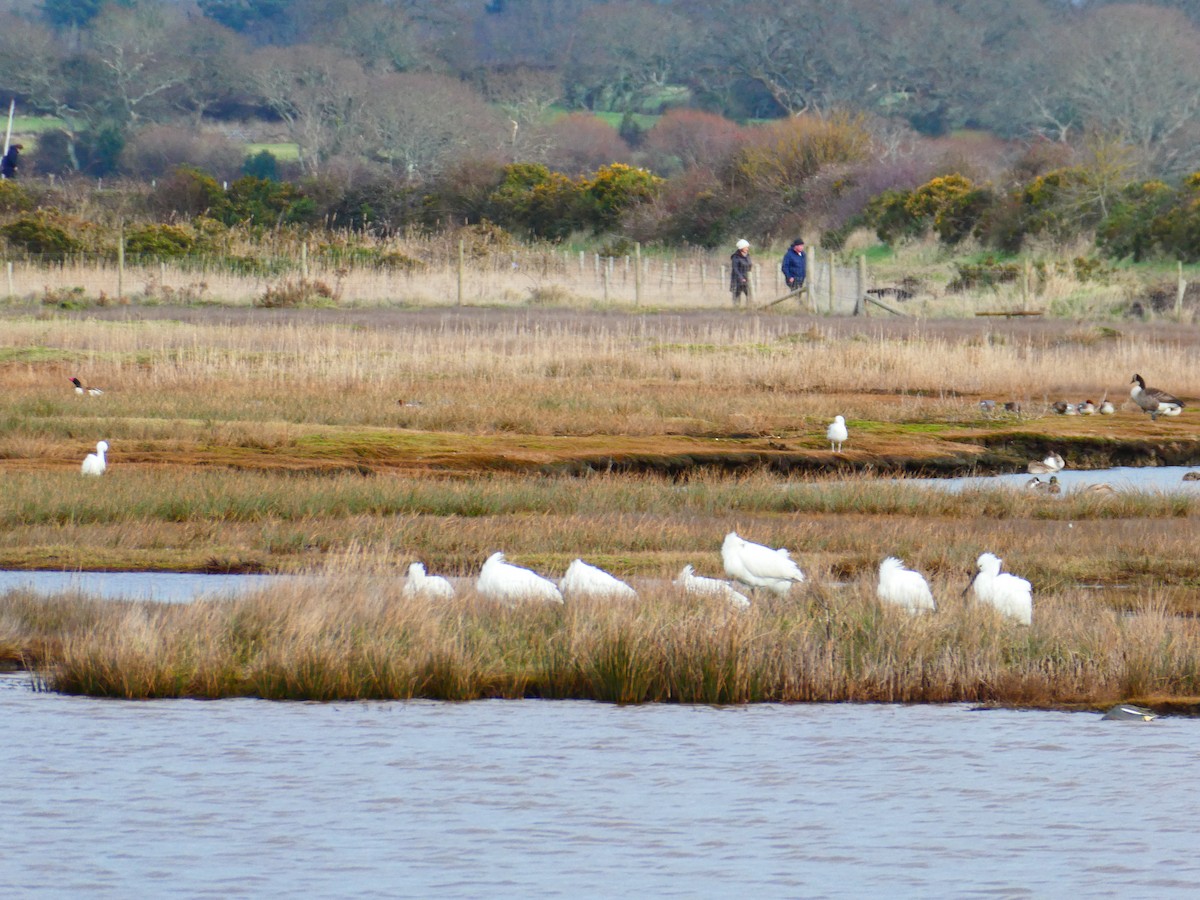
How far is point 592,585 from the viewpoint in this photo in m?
12.9

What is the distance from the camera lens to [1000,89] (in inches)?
4779

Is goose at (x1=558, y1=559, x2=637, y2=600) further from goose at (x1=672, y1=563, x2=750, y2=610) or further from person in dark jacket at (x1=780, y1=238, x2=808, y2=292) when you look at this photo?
person in dark jacket at (x1=780, y1=238, x2=808, y2=292)

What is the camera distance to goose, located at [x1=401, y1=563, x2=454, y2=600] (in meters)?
12.7

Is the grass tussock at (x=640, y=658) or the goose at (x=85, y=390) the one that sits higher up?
the goose at (x=85, y=390)

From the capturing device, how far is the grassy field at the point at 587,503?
11773mm

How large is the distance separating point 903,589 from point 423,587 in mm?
2914

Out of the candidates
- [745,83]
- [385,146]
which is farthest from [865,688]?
[745,83]

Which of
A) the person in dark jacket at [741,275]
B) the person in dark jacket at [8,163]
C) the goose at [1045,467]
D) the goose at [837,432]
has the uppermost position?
the person in dark jacket at [8,163]

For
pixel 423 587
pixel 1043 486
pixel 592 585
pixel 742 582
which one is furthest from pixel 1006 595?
pixel 1043 486

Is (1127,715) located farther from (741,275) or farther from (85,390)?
(741,275)

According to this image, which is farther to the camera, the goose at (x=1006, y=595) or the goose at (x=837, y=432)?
the goose at (x=837, y=432)

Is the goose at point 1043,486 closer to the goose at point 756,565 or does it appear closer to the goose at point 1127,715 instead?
the goose at point 756,565

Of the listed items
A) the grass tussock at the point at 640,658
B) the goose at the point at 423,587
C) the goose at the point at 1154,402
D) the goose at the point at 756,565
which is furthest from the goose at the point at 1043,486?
the goose at the point at 423,587

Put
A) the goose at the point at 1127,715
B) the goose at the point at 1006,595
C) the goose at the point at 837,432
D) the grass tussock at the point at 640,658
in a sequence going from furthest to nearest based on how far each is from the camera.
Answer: the goose at the point at 837,432 → the goose at the point at 1006,595 → the grass tussock at the point at 640,658 → the goose at the point at 1127,715
